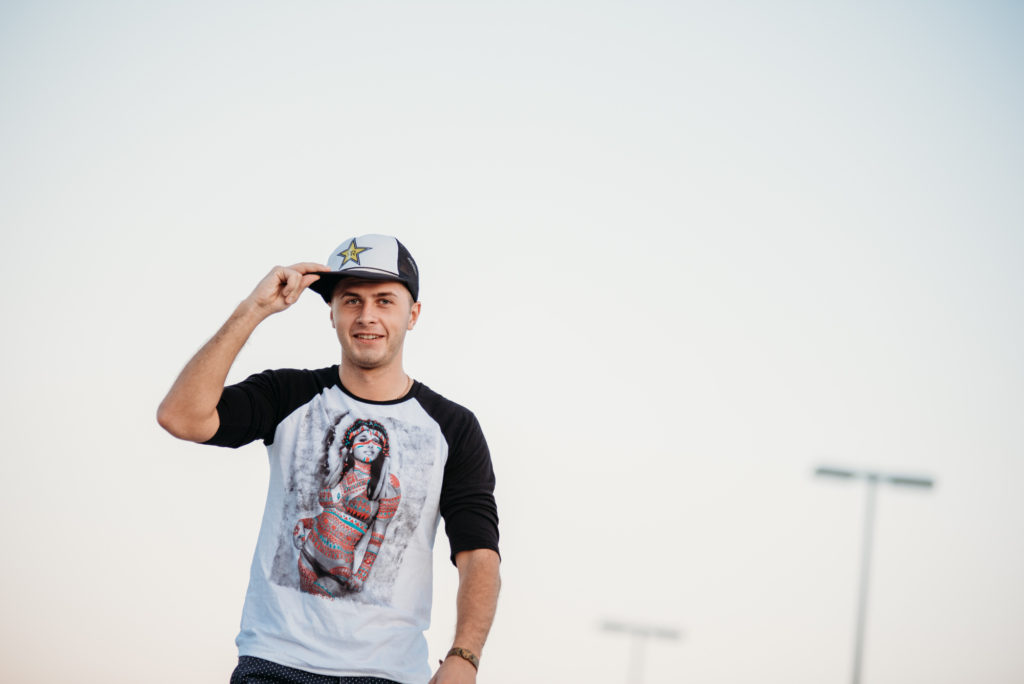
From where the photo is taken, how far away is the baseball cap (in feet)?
15.5

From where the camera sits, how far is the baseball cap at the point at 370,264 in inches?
186

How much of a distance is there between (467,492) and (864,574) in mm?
14712

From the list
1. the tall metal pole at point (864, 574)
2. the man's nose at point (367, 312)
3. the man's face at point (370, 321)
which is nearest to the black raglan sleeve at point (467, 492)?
the man's face at point (370, 321)

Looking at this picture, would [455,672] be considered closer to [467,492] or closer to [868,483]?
[467,492]

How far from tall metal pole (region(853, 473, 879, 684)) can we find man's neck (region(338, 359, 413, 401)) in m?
13.6

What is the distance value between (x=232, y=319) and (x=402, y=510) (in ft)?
3.46

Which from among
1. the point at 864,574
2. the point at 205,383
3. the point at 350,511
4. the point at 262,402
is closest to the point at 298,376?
the point at 262,402

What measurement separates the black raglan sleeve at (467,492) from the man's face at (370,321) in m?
0.43

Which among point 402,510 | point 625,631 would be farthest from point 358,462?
point 625,631

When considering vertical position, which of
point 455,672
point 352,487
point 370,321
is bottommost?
point 455,672

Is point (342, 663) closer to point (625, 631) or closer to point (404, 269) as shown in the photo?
point (404, 269)

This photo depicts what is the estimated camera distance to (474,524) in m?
Answer: 4.50

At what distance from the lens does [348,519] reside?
434 centimetres

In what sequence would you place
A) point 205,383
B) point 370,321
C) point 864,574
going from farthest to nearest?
point 864,574, point 370,321, point 205,383
